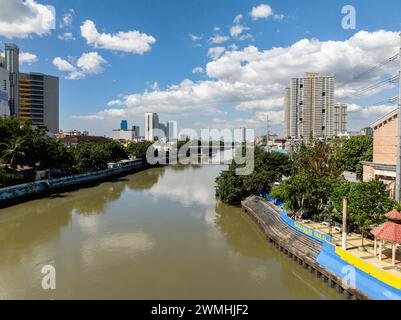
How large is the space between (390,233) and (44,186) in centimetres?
2628

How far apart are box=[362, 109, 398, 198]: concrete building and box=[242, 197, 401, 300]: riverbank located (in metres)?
6.56

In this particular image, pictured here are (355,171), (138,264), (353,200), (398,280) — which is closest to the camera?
(398,280)

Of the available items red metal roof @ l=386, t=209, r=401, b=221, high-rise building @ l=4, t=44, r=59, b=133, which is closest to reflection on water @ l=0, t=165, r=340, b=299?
red metal roof @ l=386, t=209, r=401, b=221

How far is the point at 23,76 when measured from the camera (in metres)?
69.4

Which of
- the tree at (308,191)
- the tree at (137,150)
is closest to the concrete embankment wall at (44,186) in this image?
→ the tree at (137,150)

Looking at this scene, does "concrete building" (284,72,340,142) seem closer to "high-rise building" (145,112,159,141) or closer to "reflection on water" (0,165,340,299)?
"reflection on water" (0,165,340,299)

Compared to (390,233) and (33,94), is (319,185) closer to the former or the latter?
(390,233)

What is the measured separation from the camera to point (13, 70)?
63875 millimetres

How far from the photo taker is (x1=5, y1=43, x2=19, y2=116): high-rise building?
206ft

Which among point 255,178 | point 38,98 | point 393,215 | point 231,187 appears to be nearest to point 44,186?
point 231,187

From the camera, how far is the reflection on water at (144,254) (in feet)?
32.2
